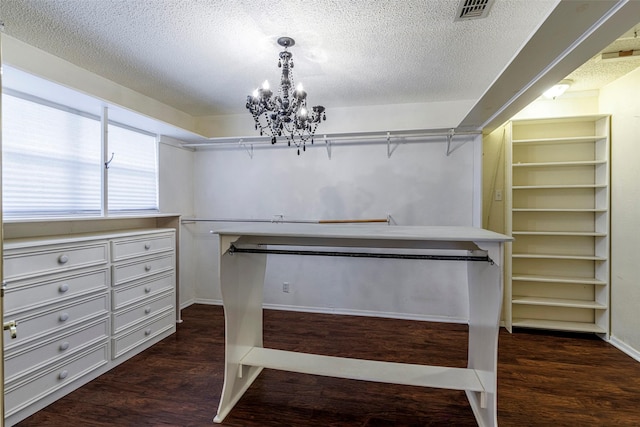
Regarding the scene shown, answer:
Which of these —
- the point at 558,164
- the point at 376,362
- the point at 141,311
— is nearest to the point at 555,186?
the point at 558,164

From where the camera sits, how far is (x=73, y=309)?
215 cm

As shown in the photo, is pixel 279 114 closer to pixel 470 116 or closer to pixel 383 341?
pixel 470 116

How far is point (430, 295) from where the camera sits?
11.4 ft

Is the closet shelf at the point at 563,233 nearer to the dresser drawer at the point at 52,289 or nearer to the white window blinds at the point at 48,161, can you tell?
the dresser drawer at the point at 52,289

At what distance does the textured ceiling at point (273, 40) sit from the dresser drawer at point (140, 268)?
1667 millimetres

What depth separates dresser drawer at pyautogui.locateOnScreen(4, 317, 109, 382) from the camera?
5.94 ft

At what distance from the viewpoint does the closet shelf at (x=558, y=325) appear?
3.01 m

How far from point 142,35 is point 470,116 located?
8.75 feet

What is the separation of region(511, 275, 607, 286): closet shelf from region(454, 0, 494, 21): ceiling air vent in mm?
2423

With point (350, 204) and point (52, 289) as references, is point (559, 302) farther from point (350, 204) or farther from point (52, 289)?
point (52, 289)

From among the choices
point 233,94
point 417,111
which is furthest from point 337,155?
point 233,94

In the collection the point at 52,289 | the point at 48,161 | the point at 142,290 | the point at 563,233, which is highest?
the point at 48,161

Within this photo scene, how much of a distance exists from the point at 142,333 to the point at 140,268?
570mm

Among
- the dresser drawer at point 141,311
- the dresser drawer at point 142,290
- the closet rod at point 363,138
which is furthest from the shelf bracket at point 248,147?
the dresser drawer at point 141,311
